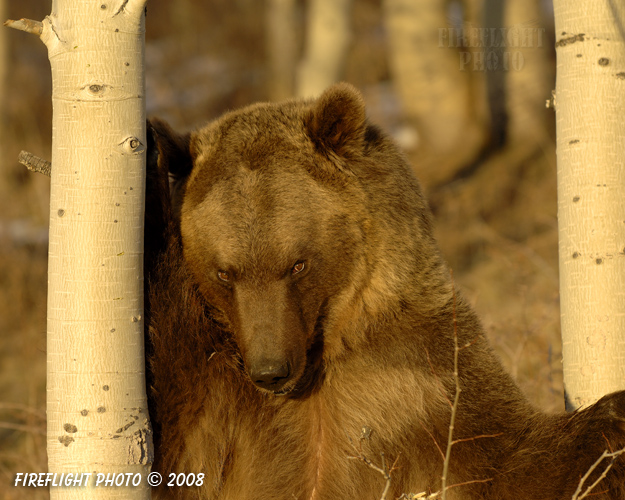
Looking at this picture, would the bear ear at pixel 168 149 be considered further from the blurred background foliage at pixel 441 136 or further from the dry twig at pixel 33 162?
the blurred background foliage at pixel 441 136

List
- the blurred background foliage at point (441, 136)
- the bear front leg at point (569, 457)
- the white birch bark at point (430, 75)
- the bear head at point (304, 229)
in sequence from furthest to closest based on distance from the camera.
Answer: the white birch bark at point (430, 75) < the blurred background foliage at point (441, 136) < the bear head at point (304, 229) < the bear front leg at point (569, 457)

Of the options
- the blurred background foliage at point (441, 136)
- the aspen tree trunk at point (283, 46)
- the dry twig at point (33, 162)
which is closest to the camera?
the dry twig at point (33, 162)

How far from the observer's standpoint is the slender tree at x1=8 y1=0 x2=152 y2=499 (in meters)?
2.45

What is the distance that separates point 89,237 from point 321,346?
129 cm

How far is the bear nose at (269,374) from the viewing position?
299 centimetres

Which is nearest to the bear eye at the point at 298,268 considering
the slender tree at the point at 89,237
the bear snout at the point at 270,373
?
the bear snout at the point at 270,373

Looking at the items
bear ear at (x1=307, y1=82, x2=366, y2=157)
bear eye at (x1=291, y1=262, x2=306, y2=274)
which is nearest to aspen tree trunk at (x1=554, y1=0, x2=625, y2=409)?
bear ear at (x1=307, y1=82, x2=366, y2=157)

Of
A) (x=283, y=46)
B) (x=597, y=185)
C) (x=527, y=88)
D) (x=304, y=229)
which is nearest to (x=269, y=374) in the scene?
(x=304, y=229)

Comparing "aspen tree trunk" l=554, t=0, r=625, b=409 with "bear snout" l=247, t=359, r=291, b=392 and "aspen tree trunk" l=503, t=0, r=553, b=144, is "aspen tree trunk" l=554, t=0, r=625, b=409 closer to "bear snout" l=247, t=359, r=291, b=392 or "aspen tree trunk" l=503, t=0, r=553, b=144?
"bear snout" l=247, t=359, r=291, b=392

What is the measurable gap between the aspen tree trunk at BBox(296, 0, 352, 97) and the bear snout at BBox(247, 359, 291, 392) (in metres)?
9.12

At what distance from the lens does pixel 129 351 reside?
254cm

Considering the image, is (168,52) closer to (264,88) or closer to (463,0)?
(264,88)

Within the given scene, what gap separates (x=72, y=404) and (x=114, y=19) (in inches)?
48.1

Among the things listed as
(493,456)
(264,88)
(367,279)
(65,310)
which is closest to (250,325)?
(367,279)
